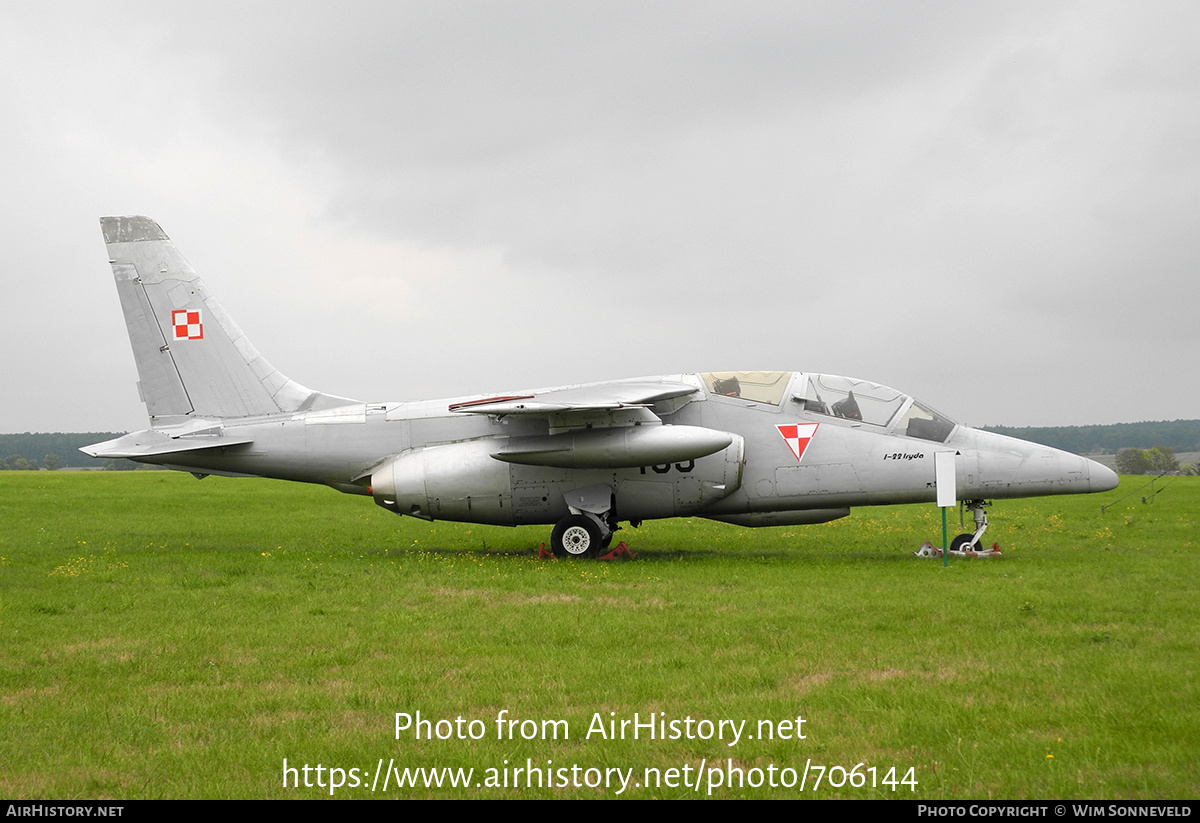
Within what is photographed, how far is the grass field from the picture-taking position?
5039 mm

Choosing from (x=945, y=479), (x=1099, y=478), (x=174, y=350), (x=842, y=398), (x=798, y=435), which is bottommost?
(x=1099, y=478)

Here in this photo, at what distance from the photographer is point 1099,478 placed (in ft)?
47.7

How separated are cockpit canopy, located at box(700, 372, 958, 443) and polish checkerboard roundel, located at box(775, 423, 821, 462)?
290mm

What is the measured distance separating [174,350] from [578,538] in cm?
807

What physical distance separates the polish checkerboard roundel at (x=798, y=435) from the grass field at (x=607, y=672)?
184 centimetres

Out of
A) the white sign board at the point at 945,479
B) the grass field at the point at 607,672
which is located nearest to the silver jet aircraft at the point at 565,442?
the white sign board at the point at 945,479

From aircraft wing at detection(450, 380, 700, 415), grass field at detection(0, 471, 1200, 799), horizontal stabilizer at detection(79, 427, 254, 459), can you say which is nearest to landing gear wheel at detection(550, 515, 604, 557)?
grass field at detection(0, 471, 1200, 799)

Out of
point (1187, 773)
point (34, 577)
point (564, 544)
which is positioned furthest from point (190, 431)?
point (1187, 773)

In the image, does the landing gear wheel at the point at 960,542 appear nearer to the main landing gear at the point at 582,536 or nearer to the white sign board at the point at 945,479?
the white sign board at the point at 945,479

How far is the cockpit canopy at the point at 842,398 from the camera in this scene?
1498cm

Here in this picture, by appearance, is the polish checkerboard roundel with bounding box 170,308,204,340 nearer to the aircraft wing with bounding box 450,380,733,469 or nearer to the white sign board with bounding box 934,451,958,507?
the aircraft wing with bounding box 450,380,733,469

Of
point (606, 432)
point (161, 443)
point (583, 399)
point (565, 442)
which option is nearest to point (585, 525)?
point (565, 442)

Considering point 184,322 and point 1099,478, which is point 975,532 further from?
point 184,322
